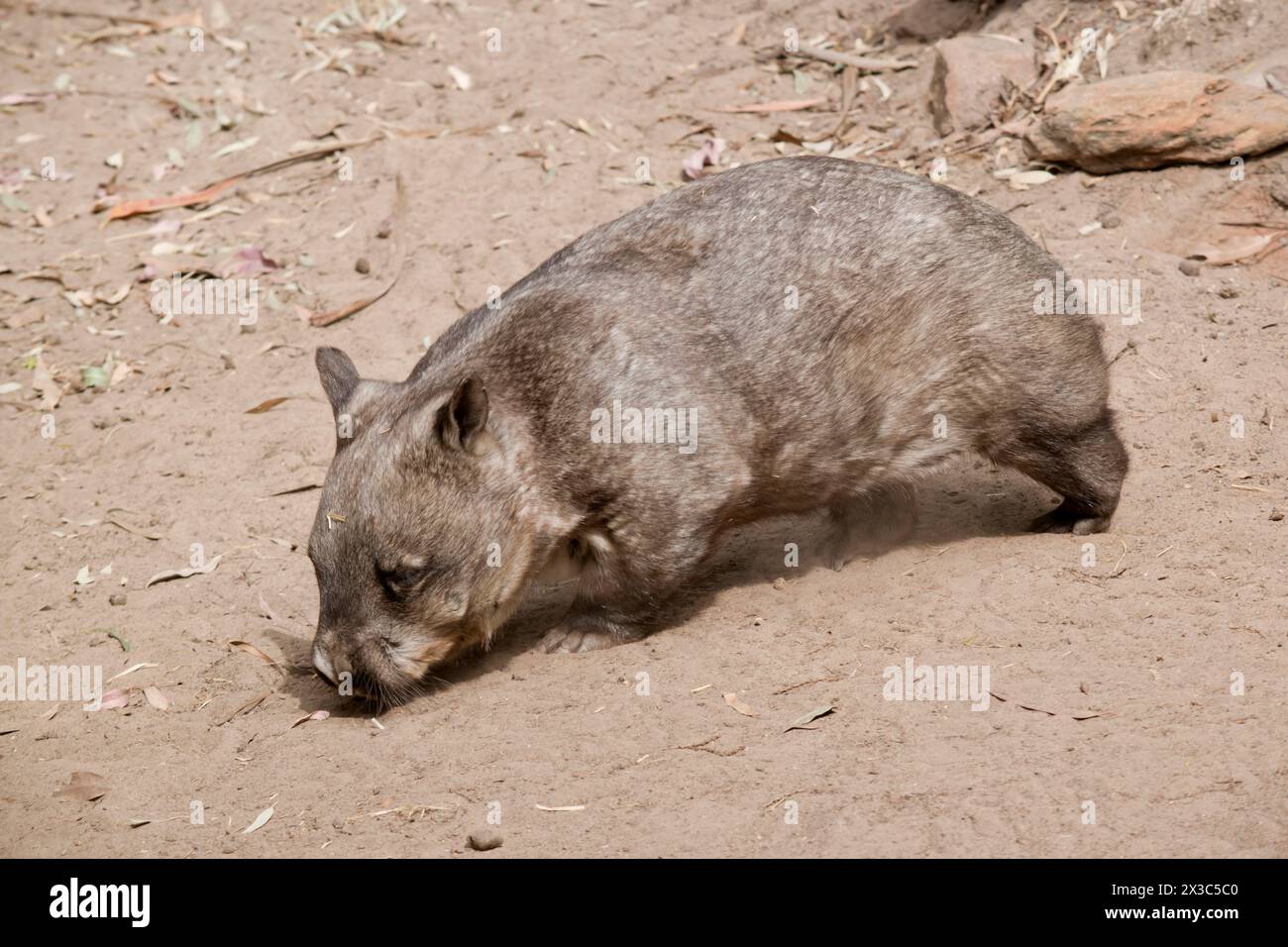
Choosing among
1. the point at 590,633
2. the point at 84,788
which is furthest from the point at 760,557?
the point at 84,788

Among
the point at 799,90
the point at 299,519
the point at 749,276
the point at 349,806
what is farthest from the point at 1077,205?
the point at 349,806

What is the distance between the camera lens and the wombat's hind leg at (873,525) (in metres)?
5.92

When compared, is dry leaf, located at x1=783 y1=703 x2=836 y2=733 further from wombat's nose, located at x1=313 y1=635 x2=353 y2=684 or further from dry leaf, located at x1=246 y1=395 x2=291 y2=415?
dry leaf, located at x1=246 y1=395 x2=291 y2=415

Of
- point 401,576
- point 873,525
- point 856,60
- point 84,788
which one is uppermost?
point 856,60

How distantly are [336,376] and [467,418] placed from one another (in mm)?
764

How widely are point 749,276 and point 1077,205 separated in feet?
10.2

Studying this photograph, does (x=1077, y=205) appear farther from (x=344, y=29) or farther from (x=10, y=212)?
(x=10, y=212)

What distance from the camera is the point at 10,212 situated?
927cm

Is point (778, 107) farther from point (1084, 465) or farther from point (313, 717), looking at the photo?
point (313, 717)

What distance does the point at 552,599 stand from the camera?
6070 mm

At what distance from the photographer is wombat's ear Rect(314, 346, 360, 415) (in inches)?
204

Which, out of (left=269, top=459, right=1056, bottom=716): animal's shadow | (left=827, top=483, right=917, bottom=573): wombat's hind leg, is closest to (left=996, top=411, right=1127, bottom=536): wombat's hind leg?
(left=269, top=459, right=1056, bottom=716): animal's shadow

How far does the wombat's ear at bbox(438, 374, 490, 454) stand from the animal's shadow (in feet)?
3.21

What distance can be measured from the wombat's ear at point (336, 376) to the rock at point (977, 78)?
4554mm
